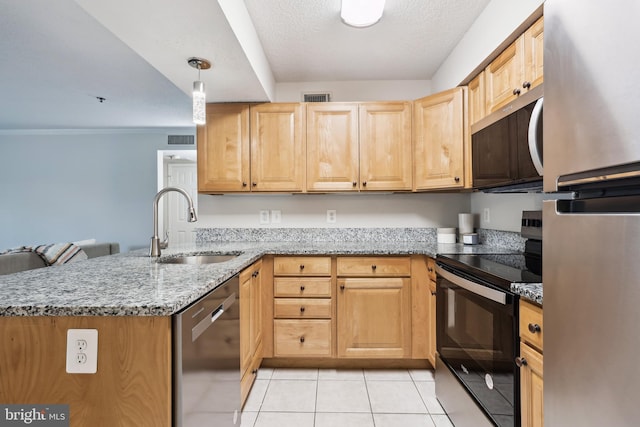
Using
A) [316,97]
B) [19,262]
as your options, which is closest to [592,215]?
[316,97]

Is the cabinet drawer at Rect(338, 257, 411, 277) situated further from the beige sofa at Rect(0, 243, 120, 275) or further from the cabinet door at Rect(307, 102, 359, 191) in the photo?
the beige sofa at Rect(0, 243, 120, 275)

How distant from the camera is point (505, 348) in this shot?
1223 mm

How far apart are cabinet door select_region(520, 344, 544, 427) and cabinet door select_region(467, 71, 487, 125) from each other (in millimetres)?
1522

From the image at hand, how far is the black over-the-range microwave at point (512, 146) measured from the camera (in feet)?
3.76

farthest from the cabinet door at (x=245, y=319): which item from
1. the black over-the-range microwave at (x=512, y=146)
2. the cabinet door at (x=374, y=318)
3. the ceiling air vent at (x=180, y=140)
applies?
the ceiling air vent at (x=180, y=140)

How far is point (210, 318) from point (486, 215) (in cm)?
218

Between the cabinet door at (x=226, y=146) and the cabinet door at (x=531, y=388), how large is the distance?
2.11 meters

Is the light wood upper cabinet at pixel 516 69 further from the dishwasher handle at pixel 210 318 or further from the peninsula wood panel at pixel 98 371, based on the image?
the peninsula wood panel at pixel 98 371

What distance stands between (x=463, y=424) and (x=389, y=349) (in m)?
0.73

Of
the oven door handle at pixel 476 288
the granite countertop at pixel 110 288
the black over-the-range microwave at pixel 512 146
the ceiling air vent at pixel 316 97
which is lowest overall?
the oven door handle at pixel 476 288

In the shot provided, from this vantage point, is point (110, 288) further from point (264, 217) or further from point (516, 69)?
point (516, 69)

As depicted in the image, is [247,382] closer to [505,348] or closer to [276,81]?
[505,348]

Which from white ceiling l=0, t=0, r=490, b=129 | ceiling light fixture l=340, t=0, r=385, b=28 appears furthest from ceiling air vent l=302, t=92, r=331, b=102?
ceiling light fixture l=340, t=0, r=385, b=28

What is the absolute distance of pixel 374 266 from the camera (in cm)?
226
